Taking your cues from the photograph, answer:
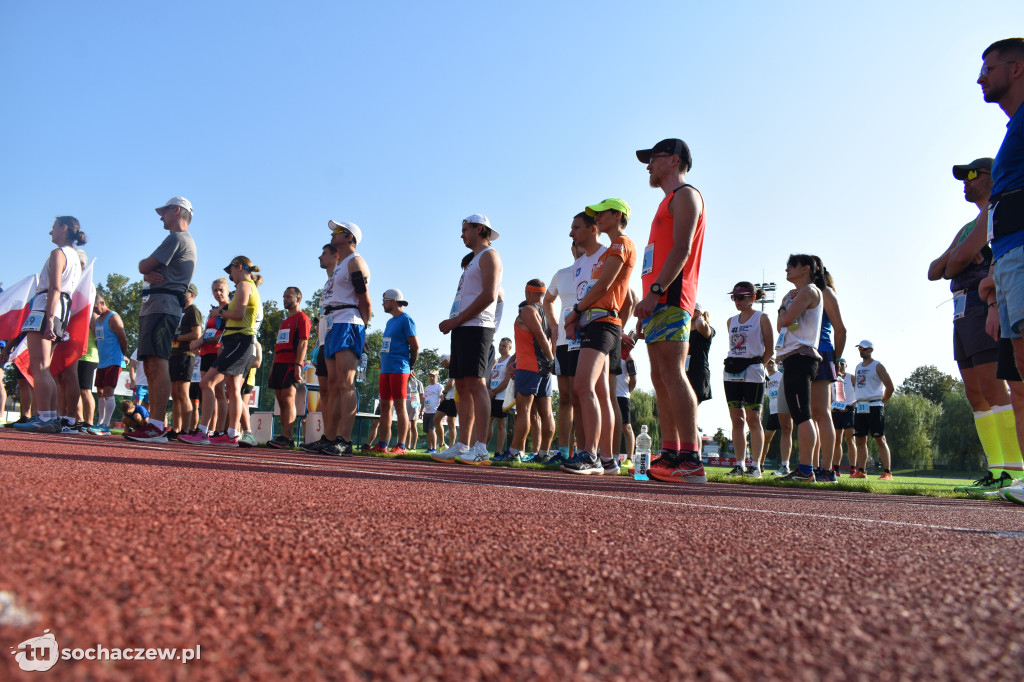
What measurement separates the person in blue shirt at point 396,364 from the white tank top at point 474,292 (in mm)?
2379

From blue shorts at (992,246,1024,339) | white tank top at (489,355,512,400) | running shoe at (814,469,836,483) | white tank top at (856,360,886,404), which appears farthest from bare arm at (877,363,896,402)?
blue shorts at (992,246,1024,339)

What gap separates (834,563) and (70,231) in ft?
26.3

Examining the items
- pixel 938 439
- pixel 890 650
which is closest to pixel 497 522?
pixel 890 650

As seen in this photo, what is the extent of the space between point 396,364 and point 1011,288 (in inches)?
278

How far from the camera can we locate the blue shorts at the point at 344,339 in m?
6.75

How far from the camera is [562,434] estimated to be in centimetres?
736

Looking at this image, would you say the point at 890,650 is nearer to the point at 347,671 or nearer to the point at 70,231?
the point at 347,671

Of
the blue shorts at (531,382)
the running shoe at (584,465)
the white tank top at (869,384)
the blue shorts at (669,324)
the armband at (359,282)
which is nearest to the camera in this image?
the blue shorts at (669,324)

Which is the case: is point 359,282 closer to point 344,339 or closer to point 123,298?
point 344,339

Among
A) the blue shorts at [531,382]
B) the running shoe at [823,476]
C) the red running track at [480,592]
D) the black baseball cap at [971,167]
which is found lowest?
the red running track at [480,592]

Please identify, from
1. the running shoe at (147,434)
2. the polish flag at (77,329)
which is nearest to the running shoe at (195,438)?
the running shoe at (147,434)

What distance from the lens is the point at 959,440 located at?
42250 mm

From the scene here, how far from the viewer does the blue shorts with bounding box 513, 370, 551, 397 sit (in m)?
8.39

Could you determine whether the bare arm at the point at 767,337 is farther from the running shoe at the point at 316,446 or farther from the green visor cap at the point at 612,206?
the running shoe at the point at 316,446
